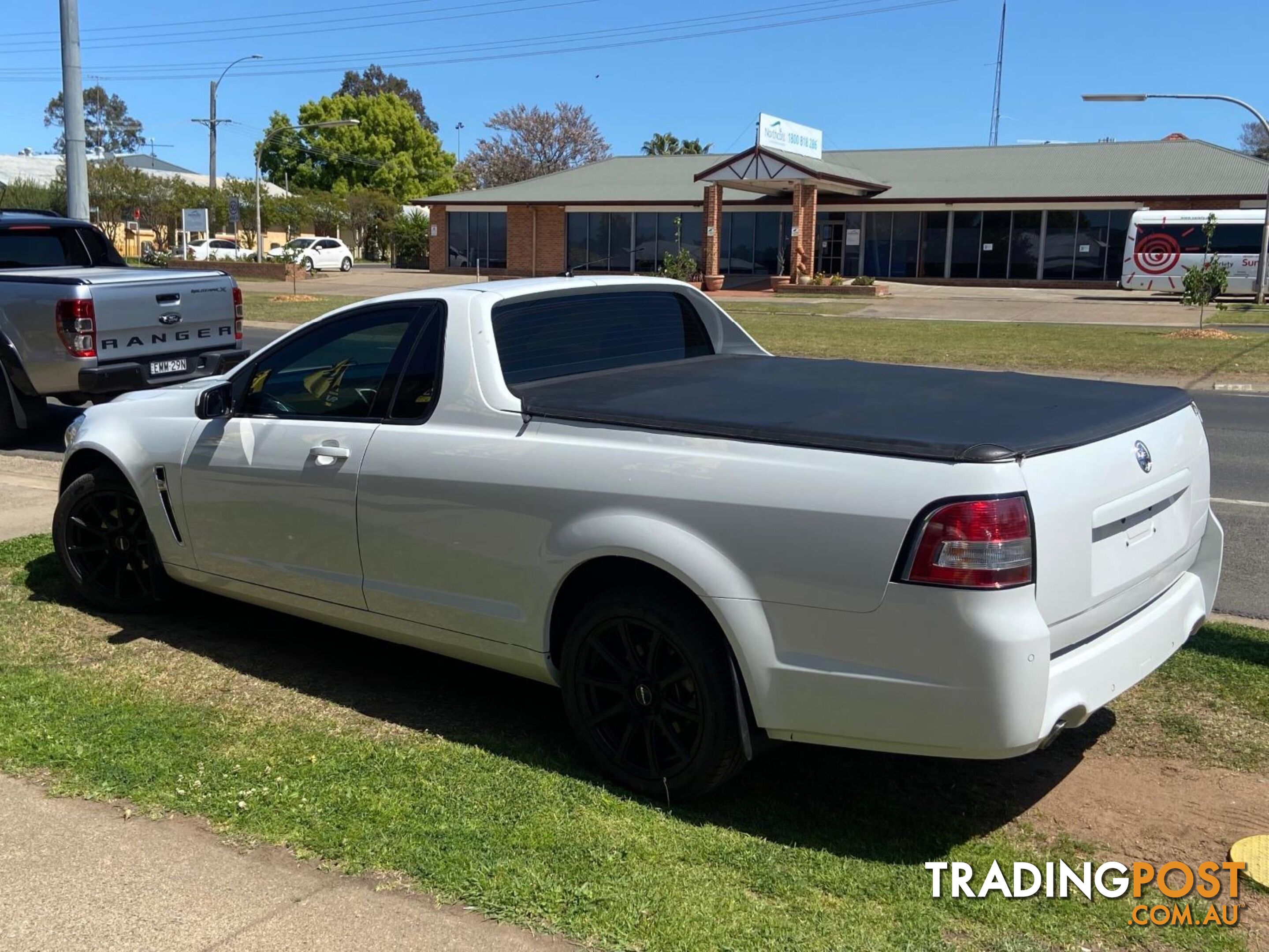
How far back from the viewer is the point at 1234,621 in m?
5.78

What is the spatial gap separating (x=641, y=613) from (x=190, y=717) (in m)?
1.93

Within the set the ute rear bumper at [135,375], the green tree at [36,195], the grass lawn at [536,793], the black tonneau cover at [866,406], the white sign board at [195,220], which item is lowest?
the grass lawn at [536,793]

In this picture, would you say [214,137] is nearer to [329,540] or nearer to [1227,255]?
[1227,255]

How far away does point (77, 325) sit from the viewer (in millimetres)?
9539

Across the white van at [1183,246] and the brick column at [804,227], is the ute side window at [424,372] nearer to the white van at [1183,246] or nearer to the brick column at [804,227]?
the white van at [1183,246]

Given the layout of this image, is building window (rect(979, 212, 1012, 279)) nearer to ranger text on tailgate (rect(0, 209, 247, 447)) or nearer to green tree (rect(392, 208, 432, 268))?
green tree (rect(392, 208, 432, 268))

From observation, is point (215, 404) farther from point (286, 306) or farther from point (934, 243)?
point (934, 243)

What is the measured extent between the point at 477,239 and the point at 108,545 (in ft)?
163

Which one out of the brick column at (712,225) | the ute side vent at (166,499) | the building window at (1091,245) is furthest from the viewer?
the building window at (1091,245)

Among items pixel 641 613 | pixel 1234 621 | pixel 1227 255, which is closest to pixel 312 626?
pixel 641 613

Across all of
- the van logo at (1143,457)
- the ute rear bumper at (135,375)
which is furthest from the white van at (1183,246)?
the van logo at (1143,457)

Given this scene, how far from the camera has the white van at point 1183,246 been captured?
3759 centimetres

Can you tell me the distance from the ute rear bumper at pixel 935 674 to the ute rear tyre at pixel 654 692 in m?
0.17
